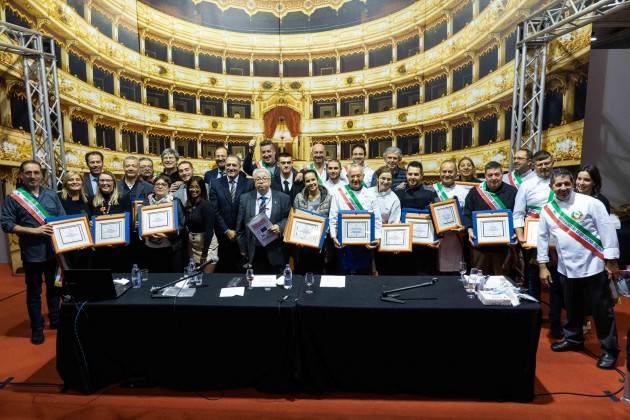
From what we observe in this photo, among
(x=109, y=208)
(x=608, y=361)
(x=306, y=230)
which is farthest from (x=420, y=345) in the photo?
(x=109, y=208)

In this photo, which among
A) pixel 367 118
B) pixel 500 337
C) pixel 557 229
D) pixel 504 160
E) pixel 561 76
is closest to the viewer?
pixel 500 337

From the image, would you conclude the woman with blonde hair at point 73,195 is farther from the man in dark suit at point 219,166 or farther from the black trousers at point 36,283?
the man in dark suit at point 219,166

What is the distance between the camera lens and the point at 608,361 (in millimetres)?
3385

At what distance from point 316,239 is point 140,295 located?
1738mm

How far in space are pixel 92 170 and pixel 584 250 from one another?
5.56 meters

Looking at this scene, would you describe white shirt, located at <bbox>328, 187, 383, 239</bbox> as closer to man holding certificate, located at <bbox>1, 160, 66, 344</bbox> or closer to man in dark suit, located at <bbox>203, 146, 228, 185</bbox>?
man in dark suit, located at <bbox>203, 146, 228, 185</bbox>

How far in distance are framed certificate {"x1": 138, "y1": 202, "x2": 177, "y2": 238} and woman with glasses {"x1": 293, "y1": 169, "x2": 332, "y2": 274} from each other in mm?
1373

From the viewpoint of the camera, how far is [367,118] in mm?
8898

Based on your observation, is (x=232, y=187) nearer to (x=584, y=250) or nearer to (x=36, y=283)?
(x=36, y=283)

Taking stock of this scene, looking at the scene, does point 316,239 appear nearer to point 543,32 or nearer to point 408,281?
point 408,281

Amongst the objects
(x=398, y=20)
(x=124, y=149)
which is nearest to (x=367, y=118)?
(x=398, y=20)

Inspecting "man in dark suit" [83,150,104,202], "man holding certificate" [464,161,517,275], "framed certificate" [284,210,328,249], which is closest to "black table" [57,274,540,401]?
"framed certificate" [284,210,328,249]

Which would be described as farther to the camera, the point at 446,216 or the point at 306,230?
the point at 446,216

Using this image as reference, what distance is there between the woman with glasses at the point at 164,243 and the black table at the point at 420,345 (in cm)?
208
